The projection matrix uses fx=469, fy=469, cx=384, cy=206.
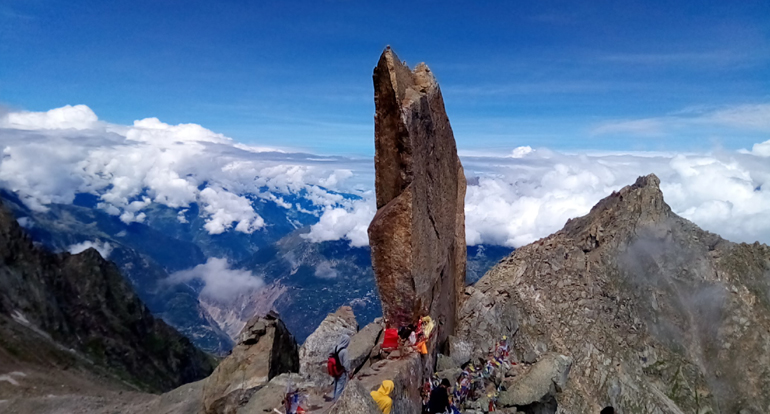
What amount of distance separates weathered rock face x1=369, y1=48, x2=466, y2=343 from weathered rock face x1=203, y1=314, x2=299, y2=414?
16697mm

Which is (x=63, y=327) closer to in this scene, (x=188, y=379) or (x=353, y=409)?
(x=188, y=379)

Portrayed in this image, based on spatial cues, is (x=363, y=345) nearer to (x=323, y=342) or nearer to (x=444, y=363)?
(x=444, y=363)

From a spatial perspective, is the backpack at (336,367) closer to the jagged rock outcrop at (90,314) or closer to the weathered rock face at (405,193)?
the weathered rock face at (405,193)

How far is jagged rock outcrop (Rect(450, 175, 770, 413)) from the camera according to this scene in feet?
361

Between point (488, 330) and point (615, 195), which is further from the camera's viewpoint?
point (615, 195)

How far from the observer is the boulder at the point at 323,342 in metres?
34.2

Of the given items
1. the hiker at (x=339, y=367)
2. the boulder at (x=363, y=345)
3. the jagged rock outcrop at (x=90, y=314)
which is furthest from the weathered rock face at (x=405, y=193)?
the jagged rock outcrop at (x=90, y=314)

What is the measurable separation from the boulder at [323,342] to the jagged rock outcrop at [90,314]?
246 ft

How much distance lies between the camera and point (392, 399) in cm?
2022

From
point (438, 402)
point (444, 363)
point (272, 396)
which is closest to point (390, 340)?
point (438, 402)

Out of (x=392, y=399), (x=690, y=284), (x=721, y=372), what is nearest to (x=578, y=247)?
(x=690, y=284)

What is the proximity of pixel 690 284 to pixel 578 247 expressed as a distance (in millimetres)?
66373

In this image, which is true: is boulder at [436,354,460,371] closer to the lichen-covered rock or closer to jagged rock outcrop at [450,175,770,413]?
the lichen-covered rock

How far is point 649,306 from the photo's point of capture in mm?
160250
